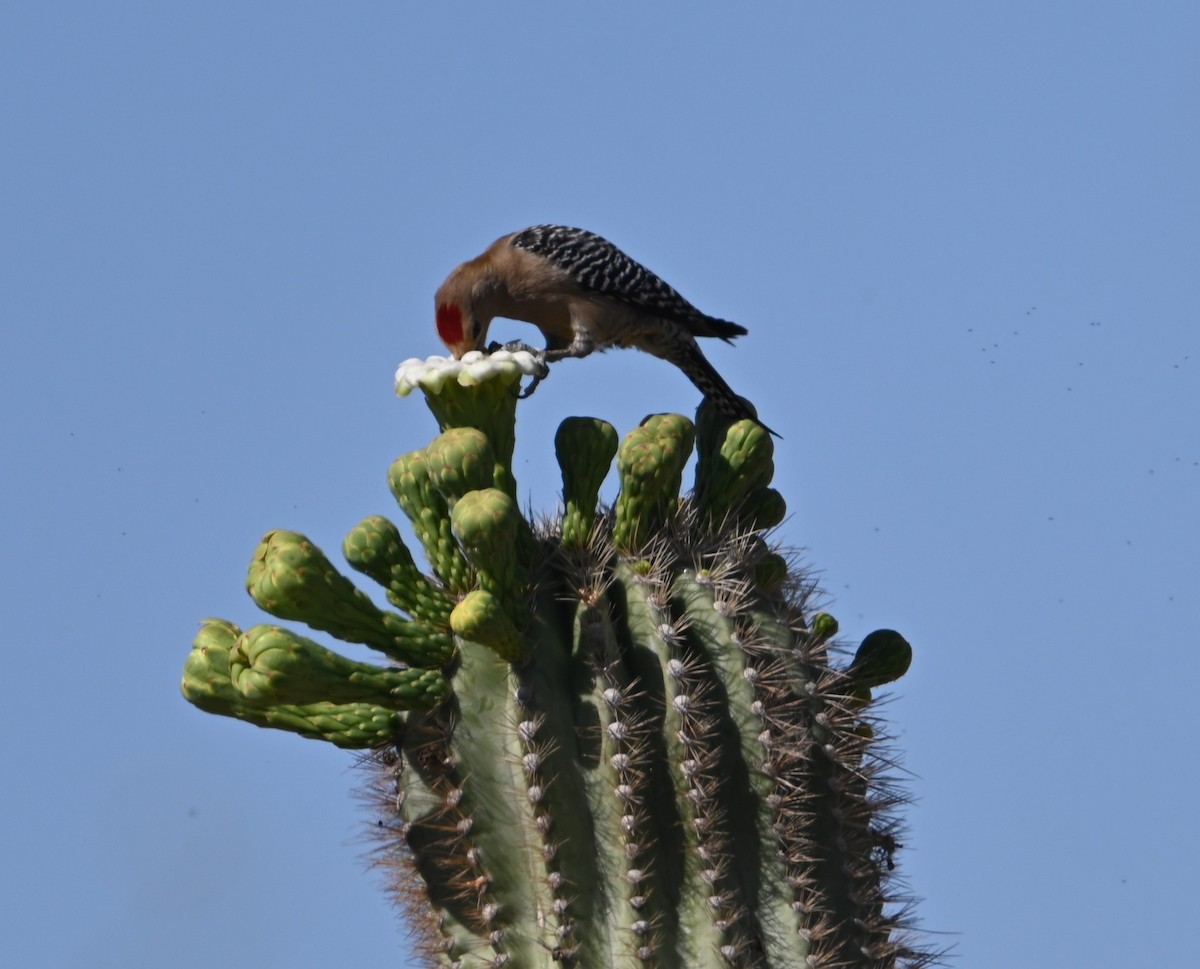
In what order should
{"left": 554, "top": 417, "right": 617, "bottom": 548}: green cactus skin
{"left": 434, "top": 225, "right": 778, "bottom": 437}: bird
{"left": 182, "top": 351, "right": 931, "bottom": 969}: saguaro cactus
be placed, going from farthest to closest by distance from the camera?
{"left": 434, "top": 225, "right": 778, "bottom": 437}: bird → {"left": 554, "top": 417, "right": 617, "bottom": 548}: green cactus skin → {"left": 182, "top": 351, "right": 931, "bottom": 969}: saguaro cactus

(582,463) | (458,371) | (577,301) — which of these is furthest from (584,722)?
(577,301)

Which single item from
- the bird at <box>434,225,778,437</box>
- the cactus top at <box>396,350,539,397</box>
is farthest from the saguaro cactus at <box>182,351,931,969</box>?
the bird at <box>434,225,778,437</box>

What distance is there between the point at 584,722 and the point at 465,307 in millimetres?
3944

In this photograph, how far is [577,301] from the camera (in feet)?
24.9

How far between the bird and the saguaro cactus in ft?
10.1

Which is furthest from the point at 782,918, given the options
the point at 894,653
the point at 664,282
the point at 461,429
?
the point at 664,282

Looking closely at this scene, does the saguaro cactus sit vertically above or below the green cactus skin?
below

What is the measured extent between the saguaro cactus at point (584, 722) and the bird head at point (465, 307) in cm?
315

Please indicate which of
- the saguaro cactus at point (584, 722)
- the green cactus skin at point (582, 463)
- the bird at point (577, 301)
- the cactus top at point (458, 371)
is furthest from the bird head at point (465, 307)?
the saguaro cactus at point (584, 722)

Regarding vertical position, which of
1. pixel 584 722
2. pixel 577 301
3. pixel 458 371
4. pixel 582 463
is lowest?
pixel 584 722

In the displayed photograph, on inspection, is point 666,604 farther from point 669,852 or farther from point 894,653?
point 894,653

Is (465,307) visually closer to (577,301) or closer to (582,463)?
(577,301)

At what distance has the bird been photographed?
24.4 ft

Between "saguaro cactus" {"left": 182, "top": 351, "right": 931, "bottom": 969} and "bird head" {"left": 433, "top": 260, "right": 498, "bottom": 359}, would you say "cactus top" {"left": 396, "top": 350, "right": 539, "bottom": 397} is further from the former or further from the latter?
"bird head" {"left": 433, "top": 260, "right": 498, "bottom": 359}
